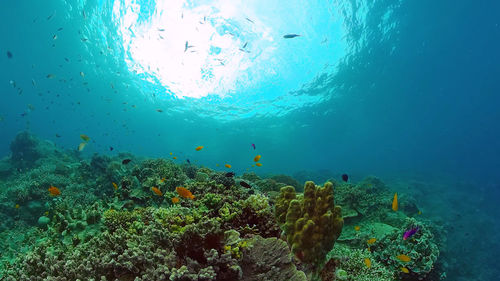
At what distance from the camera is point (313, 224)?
136 inches

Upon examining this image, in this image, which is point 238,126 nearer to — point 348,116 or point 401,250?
point 348,116

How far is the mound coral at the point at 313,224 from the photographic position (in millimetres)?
3502

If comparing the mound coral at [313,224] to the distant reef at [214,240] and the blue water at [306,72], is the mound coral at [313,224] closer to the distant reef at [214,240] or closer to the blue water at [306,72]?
the distant reef at [214,240]

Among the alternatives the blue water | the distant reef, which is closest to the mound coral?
the distant reef

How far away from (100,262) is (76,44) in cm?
3635

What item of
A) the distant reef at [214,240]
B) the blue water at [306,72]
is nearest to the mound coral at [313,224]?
the distant reef at [214,240]

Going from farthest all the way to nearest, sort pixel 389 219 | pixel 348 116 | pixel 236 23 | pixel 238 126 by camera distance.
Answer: pixel 238 126, pixel 348 116, pixel 236 23, pixel 389 219

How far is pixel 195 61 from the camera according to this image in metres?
28.7

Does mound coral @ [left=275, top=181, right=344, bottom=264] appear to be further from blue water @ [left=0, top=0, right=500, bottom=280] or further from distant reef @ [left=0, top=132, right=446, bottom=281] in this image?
blue water @ [left=0, top=0, right=500, bottom=280]

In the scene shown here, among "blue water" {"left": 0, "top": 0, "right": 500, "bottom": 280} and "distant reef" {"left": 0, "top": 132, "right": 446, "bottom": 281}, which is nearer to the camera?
"distant reef" {"left": 0, "top": 132, "right": 446, "bottom": 281}

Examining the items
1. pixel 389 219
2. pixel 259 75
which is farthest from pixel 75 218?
pixel 259 75

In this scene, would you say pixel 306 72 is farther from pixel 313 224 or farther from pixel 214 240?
pixel 214 240

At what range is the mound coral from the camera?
138 inches

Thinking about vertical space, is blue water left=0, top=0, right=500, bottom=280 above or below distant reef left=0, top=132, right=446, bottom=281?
above
